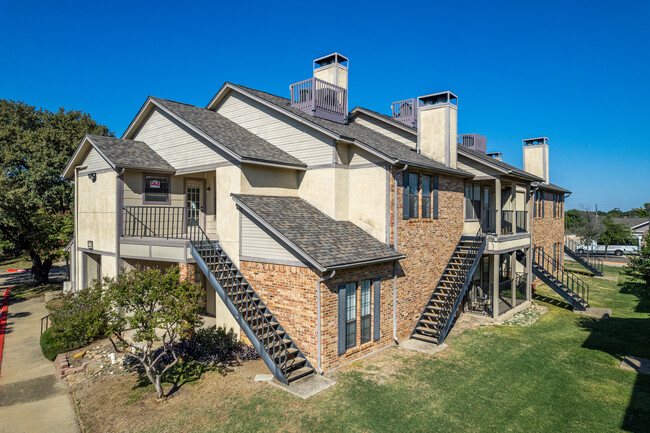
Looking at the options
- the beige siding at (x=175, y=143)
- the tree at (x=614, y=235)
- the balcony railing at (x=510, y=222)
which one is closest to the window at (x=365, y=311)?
the beige siding at (x=175, y=143)

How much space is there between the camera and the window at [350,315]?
11.9 metres

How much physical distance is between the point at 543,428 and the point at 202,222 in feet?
46.3

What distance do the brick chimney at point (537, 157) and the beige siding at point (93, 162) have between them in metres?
25.4

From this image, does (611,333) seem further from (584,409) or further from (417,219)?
(417,219)

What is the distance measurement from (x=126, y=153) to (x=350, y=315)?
1179cm

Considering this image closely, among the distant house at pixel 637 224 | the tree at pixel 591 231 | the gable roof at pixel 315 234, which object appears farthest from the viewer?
the distant house at pixel 637 224

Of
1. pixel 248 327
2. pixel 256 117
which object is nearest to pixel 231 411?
pixel 248 327

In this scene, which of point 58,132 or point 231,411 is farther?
point 58,132

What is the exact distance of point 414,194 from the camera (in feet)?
49.1

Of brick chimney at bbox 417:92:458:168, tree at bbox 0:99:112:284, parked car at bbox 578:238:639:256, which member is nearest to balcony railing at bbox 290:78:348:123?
brick chimney at bbox 417:92:458:168

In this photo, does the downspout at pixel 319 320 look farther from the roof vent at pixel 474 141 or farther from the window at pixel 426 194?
the roof vent at pixel 474 141

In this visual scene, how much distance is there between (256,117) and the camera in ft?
56.7

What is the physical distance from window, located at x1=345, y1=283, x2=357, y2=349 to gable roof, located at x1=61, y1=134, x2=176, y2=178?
377 inches

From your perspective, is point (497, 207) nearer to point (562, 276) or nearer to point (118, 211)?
point (562, 276)
